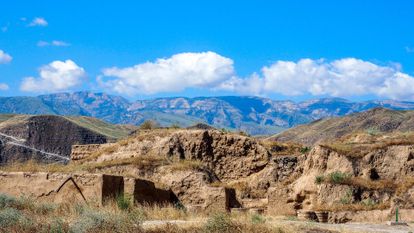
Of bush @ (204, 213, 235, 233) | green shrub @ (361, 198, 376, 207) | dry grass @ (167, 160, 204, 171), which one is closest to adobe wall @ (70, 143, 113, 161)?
dry grass @ (167, 160, 204, 171)

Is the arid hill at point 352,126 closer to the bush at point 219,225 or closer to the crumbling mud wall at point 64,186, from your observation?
the crumbling mud wall at point 64,186

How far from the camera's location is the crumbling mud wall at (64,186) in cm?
1922

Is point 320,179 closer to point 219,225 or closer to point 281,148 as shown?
point 281,148

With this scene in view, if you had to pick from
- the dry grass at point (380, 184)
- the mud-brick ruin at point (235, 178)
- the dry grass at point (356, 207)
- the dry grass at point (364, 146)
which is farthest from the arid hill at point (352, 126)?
the dry grass at point (356, 207)

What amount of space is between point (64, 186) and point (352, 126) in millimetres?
103217

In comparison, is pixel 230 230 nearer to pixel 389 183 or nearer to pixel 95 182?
pixel 95 182

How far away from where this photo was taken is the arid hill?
10219 centimetres

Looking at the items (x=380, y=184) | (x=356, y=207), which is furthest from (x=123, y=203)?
(x=380, y=184)

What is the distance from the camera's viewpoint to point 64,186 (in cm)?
1983

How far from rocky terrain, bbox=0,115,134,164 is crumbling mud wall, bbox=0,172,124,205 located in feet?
267

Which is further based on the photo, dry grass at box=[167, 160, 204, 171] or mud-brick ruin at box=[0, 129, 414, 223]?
dry grass at box=[167, 160, 204, 171]

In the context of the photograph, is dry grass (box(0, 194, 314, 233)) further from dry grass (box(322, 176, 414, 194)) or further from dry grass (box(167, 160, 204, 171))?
dry grass (box(167, 160, 204, 171))

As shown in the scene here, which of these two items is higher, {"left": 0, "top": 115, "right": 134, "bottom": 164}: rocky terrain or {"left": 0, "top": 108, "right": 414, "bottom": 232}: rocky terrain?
{"left": 0, "top": 115, "right": 134, "bottom": 164}: rocky terrain

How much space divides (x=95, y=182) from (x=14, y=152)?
308 ft
